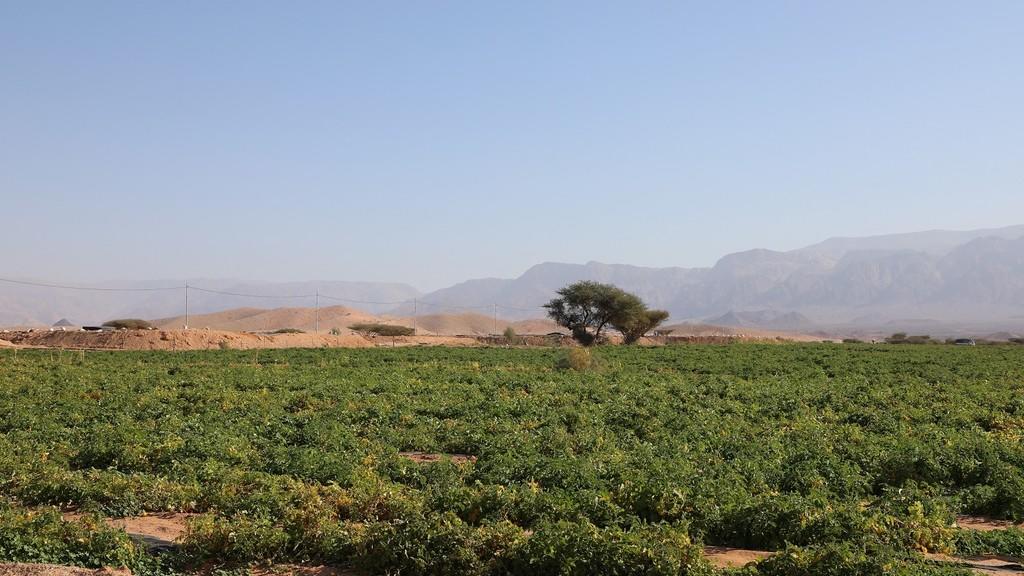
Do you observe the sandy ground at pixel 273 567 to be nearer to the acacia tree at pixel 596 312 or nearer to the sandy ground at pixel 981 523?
the sandy ground at pixel 981 523

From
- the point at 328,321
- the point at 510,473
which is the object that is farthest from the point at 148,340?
the point at 328,321

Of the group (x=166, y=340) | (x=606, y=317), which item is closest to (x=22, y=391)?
(x=166, y=340)

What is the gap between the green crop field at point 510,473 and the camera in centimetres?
918

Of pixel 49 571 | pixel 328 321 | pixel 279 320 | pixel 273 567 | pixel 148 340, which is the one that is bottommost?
pixel 273 567

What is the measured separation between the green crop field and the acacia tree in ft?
181

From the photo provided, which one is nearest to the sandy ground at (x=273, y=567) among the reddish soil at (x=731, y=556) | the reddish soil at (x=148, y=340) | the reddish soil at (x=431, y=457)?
the reddish soil at (x=731, y=556)

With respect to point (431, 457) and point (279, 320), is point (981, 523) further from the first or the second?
point (279, 320)

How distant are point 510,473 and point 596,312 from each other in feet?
234

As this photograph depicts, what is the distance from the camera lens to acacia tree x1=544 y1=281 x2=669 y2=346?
82.4m

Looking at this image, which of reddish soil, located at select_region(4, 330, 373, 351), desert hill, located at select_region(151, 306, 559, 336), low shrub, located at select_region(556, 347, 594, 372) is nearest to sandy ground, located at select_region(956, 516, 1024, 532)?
low shrub, located at select_region(556, 347, 594, 372)

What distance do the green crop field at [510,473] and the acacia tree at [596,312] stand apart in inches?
2168

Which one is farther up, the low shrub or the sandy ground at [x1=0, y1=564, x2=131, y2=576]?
the low shrub

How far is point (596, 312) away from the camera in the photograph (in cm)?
8394

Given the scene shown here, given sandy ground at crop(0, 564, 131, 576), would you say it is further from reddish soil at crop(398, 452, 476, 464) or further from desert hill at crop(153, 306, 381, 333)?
desert hill at crop(153, 306, 381, 333)
